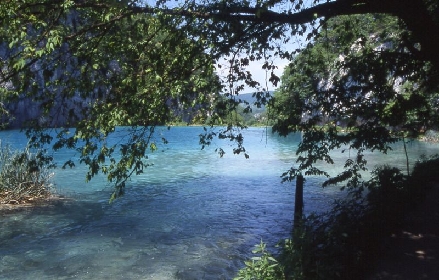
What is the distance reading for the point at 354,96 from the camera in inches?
338

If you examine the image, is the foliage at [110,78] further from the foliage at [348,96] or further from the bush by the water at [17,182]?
the bush by the water at [17,182]

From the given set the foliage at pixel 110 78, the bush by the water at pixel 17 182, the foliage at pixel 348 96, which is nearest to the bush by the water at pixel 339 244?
the foliage at pixel 348 96

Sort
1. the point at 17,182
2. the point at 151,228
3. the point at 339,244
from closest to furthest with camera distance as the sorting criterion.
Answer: the point at 339,244
the point at 151,228
the point at 17,182

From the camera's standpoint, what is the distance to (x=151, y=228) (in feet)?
41.0

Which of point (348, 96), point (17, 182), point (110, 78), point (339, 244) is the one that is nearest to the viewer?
point (339, 244)

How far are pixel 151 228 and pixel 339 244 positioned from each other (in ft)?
27.2

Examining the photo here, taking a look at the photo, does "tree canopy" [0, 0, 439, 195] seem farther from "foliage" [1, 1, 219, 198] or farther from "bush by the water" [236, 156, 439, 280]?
"bush by the water" [236, 156, 439, 280]

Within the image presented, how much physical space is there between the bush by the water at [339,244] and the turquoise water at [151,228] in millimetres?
2910

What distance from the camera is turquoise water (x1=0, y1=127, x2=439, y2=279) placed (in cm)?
902

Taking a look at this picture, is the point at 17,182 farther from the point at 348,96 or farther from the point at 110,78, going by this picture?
the point at 348,96

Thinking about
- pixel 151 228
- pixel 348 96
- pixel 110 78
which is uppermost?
pixel 110 78

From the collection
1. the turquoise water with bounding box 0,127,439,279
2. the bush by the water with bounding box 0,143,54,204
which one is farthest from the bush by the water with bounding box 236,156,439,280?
the bush by the water with bounding box 0,143,54,204

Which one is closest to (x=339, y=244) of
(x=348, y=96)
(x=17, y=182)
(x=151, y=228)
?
(x=348, y=96)

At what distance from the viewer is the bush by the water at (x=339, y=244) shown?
4531 millimetres
